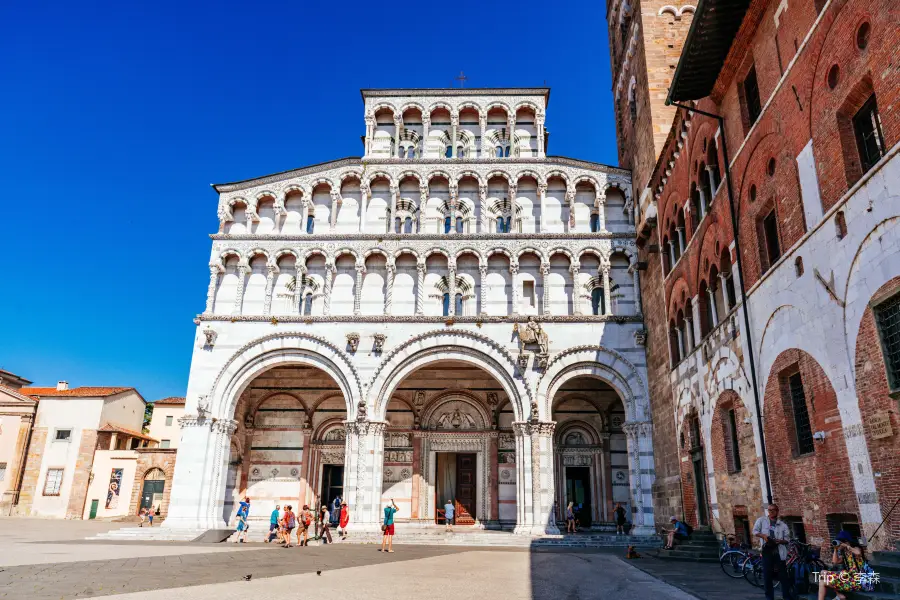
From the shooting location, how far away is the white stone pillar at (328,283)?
923 inches

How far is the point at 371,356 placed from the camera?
22594mm

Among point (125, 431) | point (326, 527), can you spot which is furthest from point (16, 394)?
point (326, 527)

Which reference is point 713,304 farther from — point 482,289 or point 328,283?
point 328,283

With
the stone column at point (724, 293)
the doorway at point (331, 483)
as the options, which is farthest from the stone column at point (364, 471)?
the stone column at point (724, 293)

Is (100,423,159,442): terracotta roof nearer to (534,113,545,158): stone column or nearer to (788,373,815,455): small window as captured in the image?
(534,113,545,158): stone column

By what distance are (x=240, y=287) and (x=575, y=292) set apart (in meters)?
12.5

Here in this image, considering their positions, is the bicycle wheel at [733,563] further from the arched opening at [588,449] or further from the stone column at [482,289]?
the stone column at [482,289]

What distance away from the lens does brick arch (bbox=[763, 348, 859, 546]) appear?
10133 millimetres

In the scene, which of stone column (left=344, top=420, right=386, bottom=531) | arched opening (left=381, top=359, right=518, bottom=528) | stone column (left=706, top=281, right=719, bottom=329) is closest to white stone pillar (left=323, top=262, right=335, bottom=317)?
arched opening (left=381, top=359, right=518, bottom=528)

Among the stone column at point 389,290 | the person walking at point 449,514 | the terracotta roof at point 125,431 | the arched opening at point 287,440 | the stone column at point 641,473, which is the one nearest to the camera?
the stone column at point 641,473

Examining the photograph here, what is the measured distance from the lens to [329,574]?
11.1 metres

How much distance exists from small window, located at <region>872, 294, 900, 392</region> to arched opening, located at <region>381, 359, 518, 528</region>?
16.0m

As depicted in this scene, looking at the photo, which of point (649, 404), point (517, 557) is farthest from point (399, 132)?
point (517, 557)

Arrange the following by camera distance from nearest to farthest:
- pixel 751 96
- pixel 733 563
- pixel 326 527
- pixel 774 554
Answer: pixel 774 554 < pixel 733 563 < pixel 751 96 < pixel 326 527
